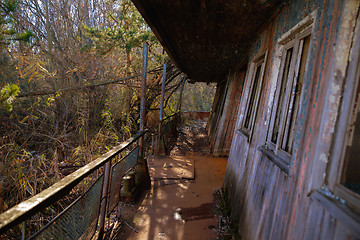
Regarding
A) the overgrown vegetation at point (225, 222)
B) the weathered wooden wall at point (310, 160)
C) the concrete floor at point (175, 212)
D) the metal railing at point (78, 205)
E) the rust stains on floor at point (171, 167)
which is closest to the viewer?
the metal railing at point (78, 205)

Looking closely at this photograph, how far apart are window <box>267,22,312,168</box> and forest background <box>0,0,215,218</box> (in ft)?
13.0

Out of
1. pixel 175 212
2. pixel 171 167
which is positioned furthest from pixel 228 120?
pixel 175 212

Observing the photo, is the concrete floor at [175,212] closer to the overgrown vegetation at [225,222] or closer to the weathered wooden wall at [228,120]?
the overgrown vegetation at [225,222]

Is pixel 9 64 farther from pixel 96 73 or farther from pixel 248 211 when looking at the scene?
pixel 248 211

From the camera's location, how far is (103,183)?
2395 mm

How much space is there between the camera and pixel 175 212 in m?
3.62

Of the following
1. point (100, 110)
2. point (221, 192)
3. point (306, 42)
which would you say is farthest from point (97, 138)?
point (306, 42)

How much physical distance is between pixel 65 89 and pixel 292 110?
6.71 meters

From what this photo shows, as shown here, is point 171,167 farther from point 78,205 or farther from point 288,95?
point 288,95

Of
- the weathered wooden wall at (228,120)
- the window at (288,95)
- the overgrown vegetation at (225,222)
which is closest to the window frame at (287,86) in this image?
the window at (288,95)

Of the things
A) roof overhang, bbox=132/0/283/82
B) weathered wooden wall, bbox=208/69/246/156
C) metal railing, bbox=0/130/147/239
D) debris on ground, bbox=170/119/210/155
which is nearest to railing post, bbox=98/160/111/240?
metal railing, bbox=0/130/147/239

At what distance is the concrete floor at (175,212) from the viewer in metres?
3.01

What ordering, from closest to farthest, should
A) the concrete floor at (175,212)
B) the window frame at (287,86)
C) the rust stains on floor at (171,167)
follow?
1. the window frame at (287,86)
2. the concrete floor at (175,212)
3. the rust stains on floor at (171,167)

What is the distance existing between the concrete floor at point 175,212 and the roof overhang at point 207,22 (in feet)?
10.3
